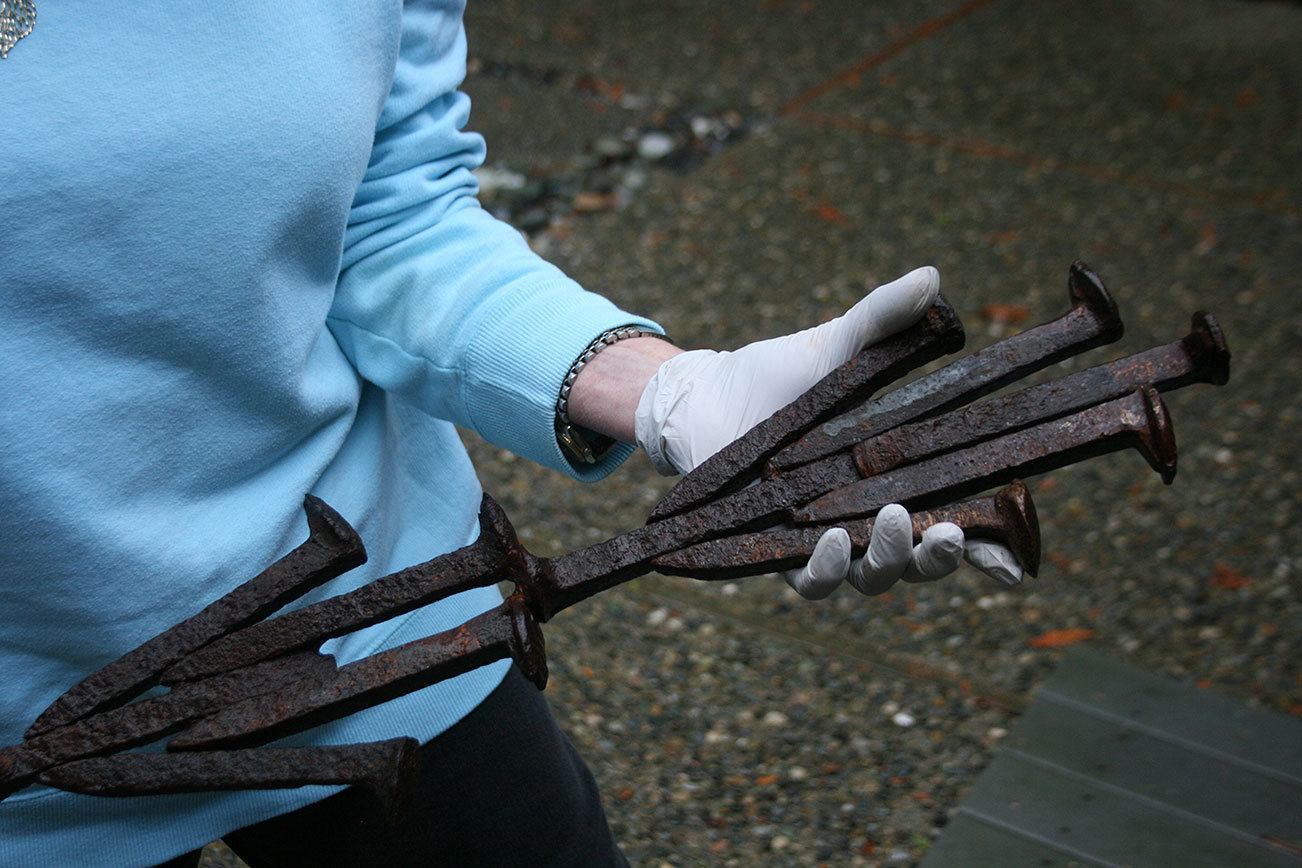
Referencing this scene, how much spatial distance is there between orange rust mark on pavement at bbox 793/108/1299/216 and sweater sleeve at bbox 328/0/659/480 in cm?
347

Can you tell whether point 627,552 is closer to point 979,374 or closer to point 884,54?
point 979,374

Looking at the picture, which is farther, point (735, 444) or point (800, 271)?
point (800, 271)

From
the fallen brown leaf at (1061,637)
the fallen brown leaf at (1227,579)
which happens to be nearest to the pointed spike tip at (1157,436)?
the fallen brown leaf at (1061,637)

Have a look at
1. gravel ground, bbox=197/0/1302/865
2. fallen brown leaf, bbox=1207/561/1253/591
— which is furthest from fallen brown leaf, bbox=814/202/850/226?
fallen brown leaf, bbox=1207/561/1253/591

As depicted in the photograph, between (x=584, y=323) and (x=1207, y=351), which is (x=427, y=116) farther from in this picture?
(x=1207, y=351)

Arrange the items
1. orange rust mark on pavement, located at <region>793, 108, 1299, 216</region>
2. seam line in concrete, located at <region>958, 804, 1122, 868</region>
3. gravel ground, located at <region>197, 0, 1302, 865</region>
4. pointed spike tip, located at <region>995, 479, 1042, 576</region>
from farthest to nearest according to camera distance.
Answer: orange rust mark on pavement, located at <region>793, 108, 1299, 216</region> < gravel ground, located at <region>197, 0, 1302, 865</region> < seam line in concrete, located at <region>958, 804, 1122, 868</region> < pointed spike tip, located at <region>995, 479, 1042, 576</region>

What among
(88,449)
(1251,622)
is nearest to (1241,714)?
(1251,622)

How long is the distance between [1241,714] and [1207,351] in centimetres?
173

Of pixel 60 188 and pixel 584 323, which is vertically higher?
pixel 60 188

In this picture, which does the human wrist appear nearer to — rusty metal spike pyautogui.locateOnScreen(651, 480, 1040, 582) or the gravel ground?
rusty metal spike pyautogui.locateOnScreen(651, 480, 1040, 582)

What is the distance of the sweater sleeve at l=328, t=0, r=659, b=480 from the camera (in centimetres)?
152

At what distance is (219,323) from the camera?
1.39 meters

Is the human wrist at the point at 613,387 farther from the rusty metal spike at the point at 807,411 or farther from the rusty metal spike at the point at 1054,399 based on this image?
the rusty metal spike at the point at 1054,399

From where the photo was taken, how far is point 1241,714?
8.94ft
